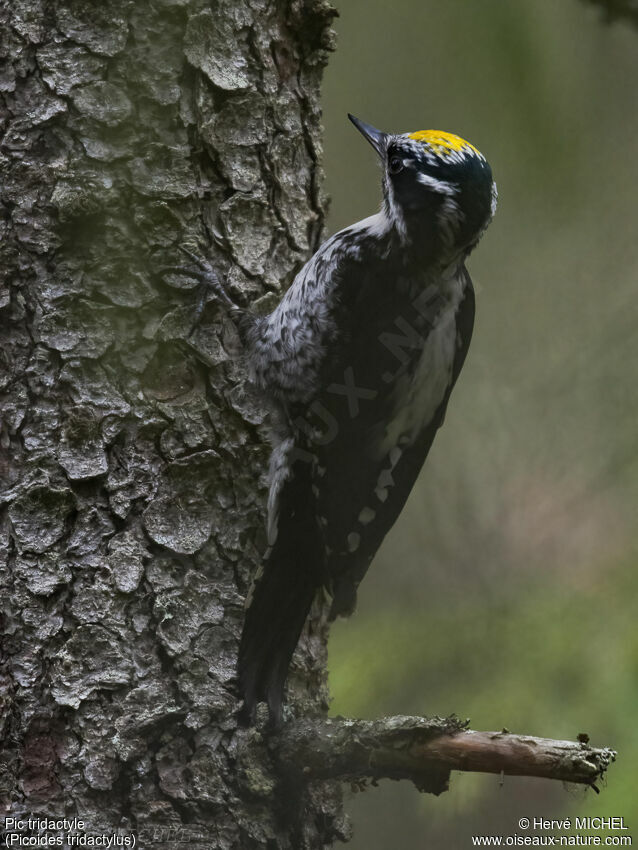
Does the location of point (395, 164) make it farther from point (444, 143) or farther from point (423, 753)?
point (423, 753)

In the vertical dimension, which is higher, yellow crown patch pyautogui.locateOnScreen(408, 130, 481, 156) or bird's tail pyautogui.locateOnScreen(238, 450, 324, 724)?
yellow crown patch pyautogui.locateOnScreen(408, 130, 481, 156)

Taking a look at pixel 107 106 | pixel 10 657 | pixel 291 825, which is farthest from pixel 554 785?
pixel 107 106

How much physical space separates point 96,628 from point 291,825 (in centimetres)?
62

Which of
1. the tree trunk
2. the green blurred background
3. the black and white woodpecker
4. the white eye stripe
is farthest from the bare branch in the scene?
the white eye stripe

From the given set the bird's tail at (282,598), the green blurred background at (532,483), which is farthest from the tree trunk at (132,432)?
the green blurred background at (532,483)

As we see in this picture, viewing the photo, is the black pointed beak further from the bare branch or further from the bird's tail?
the bare branch

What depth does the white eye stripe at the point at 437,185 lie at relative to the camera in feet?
8.07

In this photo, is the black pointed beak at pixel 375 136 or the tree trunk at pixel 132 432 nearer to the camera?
the tree trunk at pixel 132 432

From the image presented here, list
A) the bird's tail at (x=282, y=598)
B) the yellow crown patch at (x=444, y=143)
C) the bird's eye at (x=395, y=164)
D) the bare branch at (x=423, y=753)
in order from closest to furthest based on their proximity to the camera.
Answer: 1. the bare branch at (x=423, y=753)
2. the bird's tail at (x=282, y=598)
3. the yellow crown patch at (x=444, y=143)
4. the bird's eye at (x=395, y=164)

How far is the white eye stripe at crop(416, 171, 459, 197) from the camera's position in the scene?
8.07ft

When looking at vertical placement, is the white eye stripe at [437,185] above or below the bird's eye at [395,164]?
below

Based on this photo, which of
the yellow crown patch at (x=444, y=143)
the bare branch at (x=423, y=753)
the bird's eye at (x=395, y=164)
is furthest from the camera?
the bird's eye at (x=395, y=164)

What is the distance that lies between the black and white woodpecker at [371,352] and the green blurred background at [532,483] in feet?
0.30

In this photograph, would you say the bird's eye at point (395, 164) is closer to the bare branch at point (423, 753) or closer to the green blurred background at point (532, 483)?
the green blurred background at point (532, 483)
